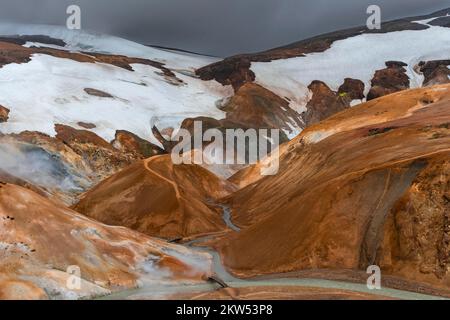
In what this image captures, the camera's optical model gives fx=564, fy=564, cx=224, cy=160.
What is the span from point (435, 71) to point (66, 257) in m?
135

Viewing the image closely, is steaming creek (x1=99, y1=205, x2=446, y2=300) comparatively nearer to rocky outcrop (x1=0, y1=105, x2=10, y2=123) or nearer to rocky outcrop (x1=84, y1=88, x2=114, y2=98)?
rocky outcrop (x1=0, y1=105, x2=10, y2=123)

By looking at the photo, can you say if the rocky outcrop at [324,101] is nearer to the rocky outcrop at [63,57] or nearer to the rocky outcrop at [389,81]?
the rocky outcrop at [389,81]

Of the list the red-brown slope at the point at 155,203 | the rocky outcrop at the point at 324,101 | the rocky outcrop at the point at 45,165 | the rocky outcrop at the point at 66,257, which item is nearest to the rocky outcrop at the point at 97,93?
the rocky outcrop at the point at 45,165

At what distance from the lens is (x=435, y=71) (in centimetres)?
14625

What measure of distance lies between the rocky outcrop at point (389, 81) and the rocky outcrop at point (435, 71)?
5144 millimetres

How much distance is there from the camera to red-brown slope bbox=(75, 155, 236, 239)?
52147 millimetres

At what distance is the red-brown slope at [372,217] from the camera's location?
31016mm

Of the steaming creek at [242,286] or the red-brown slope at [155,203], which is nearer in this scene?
the steaming creek at [242,286]

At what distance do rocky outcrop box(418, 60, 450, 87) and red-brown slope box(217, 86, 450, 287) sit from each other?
101 meters

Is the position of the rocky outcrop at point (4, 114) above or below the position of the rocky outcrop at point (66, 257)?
above

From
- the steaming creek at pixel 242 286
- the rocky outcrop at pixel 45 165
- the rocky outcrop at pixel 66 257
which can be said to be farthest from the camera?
the rocky outcrop at pixel 45 165

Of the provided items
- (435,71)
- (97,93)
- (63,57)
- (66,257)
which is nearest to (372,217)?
(66,257)

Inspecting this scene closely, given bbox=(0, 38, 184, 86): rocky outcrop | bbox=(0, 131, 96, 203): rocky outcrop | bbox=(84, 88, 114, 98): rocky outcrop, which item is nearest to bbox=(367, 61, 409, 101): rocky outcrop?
bbox=(0, 38, 184, 86): rocky outcrop

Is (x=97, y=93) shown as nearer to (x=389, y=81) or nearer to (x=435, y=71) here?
(x=389, y=81)
